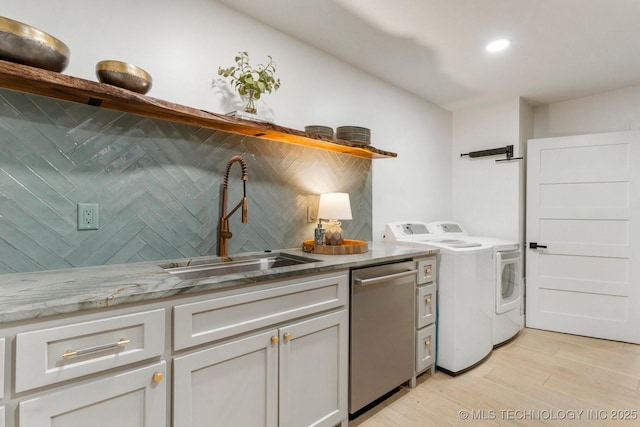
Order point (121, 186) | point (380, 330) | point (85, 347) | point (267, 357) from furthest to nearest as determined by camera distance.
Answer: point (380, 330)
point (121, 186)
point (267, 357)
point (85, 347)

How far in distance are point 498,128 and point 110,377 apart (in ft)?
12.9

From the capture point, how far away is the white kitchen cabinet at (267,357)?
116 centimetres

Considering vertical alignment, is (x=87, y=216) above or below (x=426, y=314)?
above

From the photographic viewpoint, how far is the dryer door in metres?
2.78

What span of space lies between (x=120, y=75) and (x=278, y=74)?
1.08 m

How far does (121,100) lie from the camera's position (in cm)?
134

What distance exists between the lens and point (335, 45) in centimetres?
237

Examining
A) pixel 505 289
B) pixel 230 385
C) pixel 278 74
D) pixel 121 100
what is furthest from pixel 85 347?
pixel 505 289

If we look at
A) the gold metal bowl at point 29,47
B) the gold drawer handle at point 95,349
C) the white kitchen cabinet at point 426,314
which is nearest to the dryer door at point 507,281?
the white kitchen cabinet at point 426,314

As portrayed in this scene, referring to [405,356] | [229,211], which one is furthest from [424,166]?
[229,211]

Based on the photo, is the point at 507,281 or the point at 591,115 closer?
the point at 507,281

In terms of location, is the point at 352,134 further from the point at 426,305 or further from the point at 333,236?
the point at 426,305

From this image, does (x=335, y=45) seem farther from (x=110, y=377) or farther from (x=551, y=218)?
(x=551, y=218)

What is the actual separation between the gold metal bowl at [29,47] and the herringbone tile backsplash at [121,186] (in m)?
0.25
